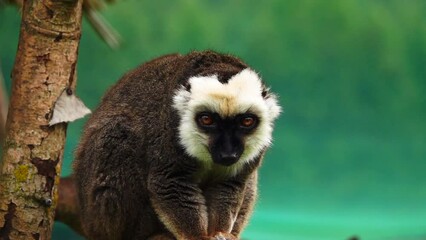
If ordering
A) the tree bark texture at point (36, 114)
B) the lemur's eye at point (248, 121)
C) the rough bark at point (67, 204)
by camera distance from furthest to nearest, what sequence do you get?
the rough bark at point (67, 204) → the tree bark texture at point (36, 114) → the lemur's eye at point (248, 121)

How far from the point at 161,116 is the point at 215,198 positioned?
663 mm

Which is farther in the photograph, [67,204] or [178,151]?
[67,204]

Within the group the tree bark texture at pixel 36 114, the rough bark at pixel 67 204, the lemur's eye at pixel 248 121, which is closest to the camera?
the lemur's eye at pixel 248 121

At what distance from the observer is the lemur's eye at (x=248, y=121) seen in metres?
5.55

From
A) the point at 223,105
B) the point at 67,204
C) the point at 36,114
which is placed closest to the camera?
the point at 223,105

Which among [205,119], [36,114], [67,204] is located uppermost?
[67,204]

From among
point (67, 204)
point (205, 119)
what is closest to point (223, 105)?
point (205, 119)

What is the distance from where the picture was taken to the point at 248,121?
220 inches

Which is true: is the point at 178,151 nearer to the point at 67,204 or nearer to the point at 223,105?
the point at 223,105

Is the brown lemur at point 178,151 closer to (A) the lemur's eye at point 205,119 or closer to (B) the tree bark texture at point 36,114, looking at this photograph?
(A) the lemur's eye at point 205,119

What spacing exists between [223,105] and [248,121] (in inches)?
9.7

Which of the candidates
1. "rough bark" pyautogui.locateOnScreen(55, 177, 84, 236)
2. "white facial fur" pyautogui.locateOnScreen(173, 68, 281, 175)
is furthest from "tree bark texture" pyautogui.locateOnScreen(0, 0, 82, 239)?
"rough bark" pyautogui.locateOnScreen(55, 177, 84, 236)

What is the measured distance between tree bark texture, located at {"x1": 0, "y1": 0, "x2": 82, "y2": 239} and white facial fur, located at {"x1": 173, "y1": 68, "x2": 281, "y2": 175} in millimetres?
815

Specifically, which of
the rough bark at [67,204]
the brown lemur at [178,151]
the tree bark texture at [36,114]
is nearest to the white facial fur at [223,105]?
the brown lemur at [178,151]
